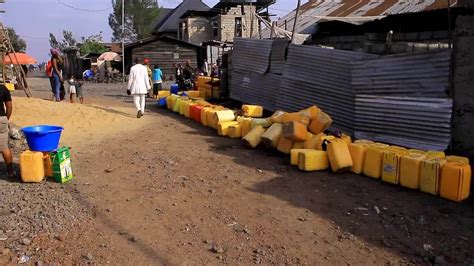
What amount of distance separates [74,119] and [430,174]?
864 cm

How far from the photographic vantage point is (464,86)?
6629 millimetres

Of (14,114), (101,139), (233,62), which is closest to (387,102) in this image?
(101,139)

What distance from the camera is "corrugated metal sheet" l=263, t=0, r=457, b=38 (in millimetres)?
14709

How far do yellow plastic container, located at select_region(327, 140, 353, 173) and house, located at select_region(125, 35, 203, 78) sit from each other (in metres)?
30.6

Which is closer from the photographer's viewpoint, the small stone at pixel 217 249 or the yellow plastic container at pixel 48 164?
the small stone at pixel 217 249

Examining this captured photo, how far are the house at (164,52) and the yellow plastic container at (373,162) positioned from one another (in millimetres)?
30901

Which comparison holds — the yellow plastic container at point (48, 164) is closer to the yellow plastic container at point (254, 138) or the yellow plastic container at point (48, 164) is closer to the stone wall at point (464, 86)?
the yellow plastic container at point (254, 138)

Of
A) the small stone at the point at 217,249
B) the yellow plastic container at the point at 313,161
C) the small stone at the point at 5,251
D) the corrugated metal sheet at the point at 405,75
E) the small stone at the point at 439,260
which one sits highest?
the corrugated metal sheet at the point at 405,75

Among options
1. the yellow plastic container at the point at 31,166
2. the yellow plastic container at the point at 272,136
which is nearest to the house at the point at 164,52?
the yellow plastic container at the point at 272,136

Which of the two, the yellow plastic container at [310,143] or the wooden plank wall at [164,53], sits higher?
the wooden plank wall at [164,53]

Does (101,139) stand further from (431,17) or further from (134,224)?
(431,17)

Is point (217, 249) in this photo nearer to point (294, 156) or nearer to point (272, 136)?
point (294, 156)

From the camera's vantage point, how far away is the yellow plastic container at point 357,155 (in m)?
6.70

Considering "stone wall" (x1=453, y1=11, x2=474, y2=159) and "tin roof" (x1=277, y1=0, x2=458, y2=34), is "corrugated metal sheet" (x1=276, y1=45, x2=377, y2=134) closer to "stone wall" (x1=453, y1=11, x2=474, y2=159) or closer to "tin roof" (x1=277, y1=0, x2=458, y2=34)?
"stone wall" (x1=453, y1=11, x2=474, y2=159)
